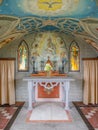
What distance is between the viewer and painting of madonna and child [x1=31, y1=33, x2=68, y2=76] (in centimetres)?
923

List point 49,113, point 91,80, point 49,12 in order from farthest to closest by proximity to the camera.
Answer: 1. point 91,80
2. point 49,113
3. point 49,12

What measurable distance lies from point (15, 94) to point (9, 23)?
4.44 meters

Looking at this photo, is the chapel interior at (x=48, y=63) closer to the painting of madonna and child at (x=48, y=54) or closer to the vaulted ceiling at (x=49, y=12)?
the painting of madonna and child at (x=48, y=54)

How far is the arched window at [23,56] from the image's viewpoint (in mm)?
9305

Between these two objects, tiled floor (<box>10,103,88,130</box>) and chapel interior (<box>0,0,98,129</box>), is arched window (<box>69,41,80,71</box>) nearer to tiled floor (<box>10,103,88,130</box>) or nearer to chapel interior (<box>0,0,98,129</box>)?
chapel interior (<box>0,0,98,129</box>)

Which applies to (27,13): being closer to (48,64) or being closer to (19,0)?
(19,0)

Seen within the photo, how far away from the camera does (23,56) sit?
9.38m

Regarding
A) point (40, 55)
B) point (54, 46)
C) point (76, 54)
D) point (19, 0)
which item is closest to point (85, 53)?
point (76, 54)

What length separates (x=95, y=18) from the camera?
528 cm

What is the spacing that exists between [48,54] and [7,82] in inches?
96.0

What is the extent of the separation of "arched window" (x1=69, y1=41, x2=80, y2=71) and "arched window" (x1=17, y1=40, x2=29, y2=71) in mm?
2237

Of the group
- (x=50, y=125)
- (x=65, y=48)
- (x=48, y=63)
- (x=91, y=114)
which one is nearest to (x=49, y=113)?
(x=50, y=125)

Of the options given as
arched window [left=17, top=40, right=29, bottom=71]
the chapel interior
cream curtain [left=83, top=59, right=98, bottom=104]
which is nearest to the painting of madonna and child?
the chapel interior

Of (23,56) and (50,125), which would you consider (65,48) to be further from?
(50,125)
